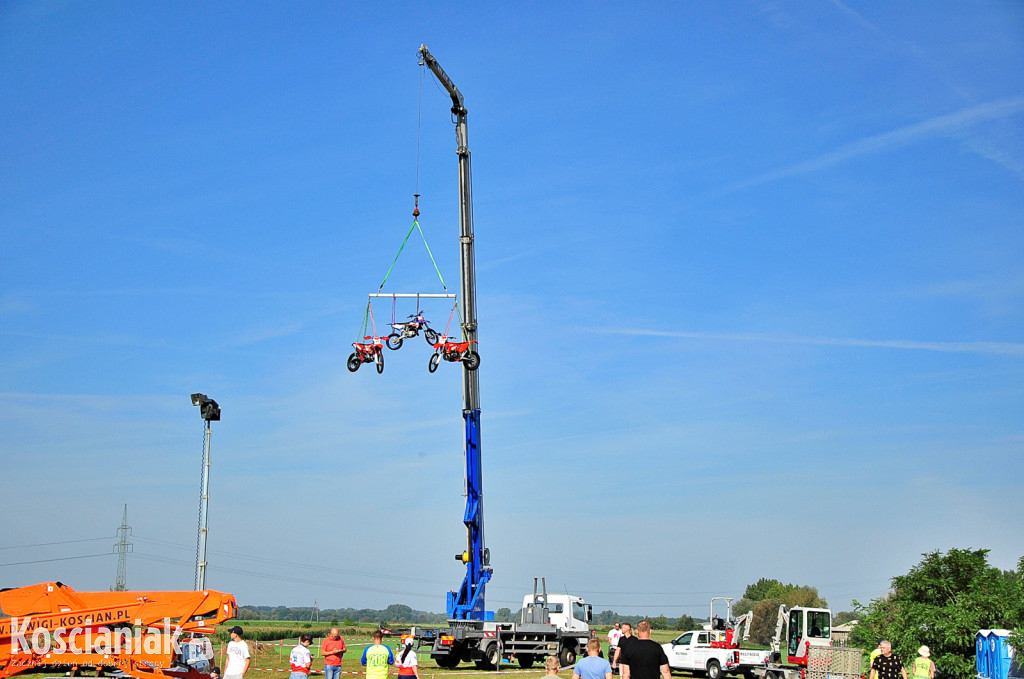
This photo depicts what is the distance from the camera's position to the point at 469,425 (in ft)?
102

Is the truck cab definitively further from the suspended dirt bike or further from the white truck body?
the suspended dirt bike

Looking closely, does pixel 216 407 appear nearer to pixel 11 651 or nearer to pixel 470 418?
pixel 470 418

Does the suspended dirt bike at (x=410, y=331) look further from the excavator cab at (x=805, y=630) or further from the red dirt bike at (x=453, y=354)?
the excavator cab at (x=805, y=630)

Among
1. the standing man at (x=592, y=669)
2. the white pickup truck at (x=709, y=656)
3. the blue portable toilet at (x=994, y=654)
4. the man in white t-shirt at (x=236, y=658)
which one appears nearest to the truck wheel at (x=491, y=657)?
the white pickup truck at (x=709, y=656)

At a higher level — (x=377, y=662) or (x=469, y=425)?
(x=469, y=425)

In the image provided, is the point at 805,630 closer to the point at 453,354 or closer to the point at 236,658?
the point at 453,354

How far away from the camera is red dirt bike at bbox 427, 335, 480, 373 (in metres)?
27.8

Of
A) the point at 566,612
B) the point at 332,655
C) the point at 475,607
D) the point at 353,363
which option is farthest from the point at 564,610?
the point at 332,655

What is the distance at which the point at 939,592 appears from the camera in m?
24.6

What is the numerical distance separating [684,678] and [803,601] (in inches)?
1573

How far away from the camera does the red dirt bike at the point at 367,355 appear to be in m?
26.3

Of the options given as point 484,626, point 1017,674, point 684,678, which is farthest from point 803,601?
point 1017,674

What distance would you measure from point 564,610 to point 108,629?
17.0 meters

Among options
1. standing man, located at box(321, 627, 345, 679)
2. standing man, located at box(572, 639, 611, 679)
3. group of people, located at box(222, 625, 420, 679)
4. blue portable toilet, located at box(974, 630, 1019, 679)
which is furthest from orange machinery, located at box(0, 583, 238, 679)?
blue portable toilet, located at box(974, 630, 1019, 679)
